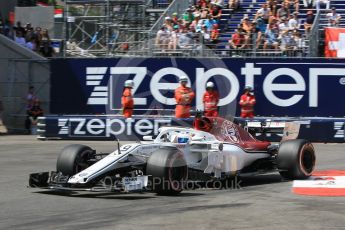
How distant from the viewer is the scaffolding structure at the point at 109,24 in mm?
26109

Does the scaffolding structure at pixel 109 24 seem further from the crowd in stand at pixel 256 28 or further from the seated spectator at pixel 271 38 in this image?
the seated spectator at pixel 271 38

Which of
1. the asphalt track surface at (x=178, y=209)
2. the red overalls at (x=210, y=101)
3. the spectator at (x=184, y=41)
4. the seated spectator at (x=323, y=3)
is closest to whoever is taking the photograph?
the asphalt track surface at (x=178, y=209)

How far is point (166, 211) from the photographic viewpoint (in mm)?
Result: 9281

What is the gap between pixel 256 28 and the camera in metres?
23.0

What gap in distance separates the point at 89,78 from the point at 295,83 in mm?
6501

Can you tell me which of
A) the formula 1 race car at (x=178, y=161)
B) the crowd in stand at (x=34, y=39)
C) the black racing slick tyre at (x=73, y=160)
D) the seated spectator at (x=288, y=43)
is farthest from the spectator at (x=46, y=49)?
the black racing slick tyre at (x=73, y=160)

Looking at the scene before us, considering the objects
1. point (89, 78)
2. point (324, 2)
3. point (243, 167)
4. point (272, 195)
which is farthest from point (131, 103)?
point (272, 195)

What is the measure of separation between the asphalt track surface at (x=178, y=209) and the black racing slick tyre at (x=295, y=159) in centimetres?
24

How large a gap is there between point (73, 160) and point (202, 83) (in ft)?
39.1

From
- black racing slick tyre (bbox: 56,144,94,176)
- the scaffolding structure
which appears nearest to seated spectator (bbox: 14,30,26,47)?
the scaffolding structure

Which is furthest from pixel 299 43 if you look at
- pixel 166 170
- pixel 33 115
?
pixel 166 170

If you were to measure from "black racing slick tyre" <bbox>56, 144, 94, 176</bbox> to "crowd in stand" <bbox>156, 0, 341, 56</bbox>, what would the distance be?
11.9 m

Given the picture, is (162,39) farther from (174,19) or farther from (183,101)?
(183,101)

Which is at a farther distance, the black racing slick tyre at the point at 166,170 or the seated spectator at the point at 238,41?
the seated spectator at the point at 238,41
